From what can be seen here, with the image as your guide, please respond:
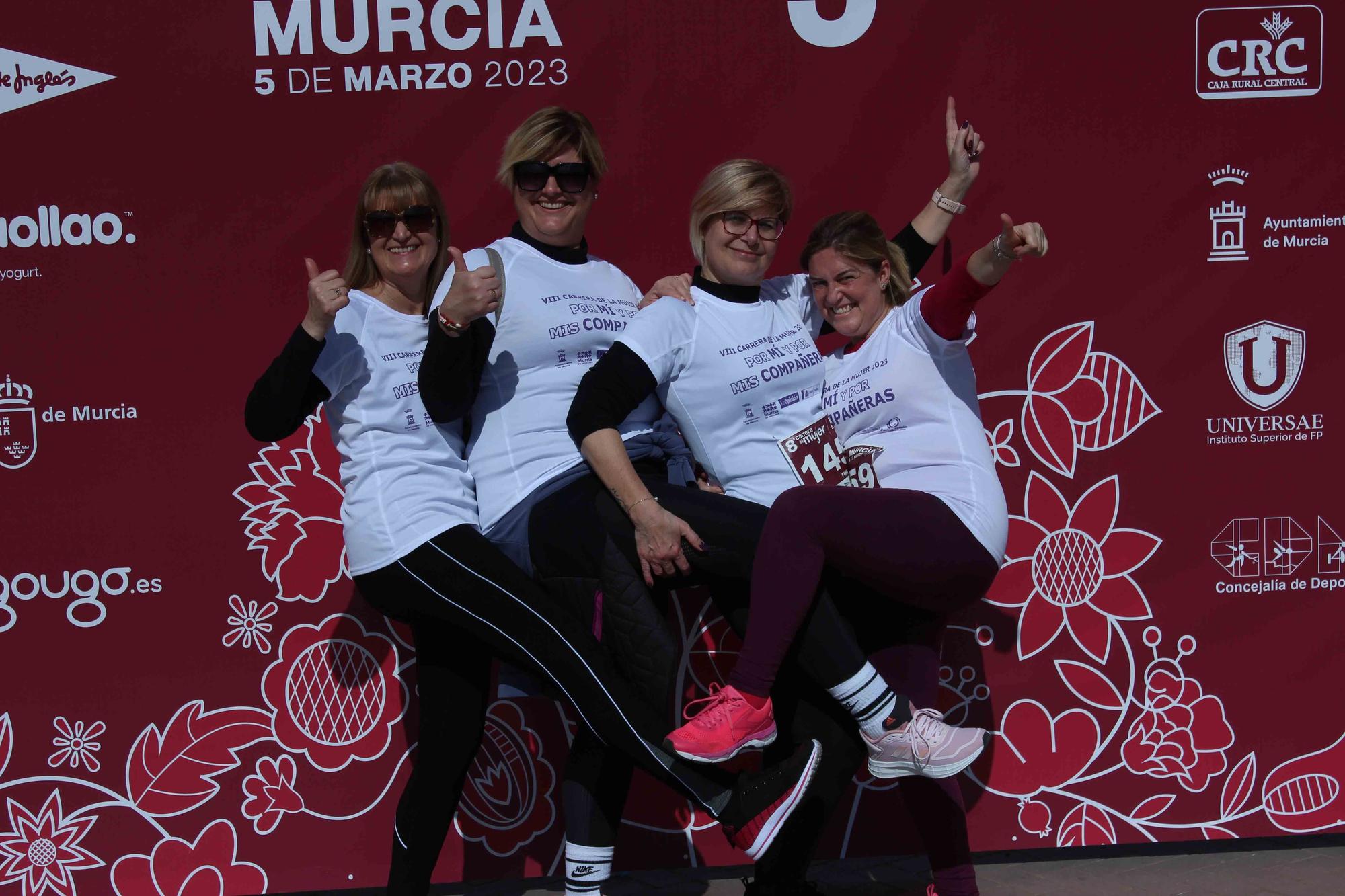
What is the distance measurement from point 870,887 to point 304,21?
294cm

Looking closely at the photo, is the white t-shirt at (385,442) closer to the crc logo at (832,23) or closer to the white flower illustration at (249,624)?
the white flower illustration at (249,624)

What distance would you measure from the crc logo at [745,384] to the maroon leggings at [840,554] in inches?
12.9

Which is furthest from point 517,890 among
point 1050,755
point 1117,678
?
point 1117,678

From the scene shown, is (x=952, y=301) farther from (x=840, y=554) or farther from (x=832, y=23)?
(x=832, y=23)

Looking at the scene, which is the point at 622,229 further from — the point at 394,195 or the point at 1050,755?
the point at 1050,755

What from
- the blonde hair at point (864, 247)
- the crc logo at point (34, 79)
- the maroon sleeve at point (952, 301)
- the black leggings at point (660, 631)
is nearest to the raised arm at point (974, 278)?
the maroon sleeve at point (952, 301)

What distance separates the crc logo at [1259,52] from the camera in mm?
3375

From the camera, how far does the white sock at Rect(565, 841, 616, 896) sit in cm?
291

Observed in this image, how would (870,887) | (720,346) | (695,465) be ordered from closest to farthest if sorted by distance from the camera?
(720,346) < (695,465) < (870,887)

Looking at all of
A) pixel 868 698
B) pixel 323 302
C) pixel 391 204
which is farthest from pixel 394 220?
pixel 868 698

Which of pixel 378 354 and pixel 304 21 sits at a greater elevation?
pixel 304 21

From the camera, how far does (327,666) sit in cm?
346

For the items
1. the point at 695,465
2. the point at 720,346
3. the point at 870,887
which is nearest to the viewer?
the point at 720,346

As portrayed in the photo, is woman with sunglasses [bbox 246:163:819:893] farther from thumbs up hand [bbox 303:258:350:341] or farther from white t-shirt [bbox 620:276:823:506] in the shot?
white t-shirt [bbox 620:276:823:506]
